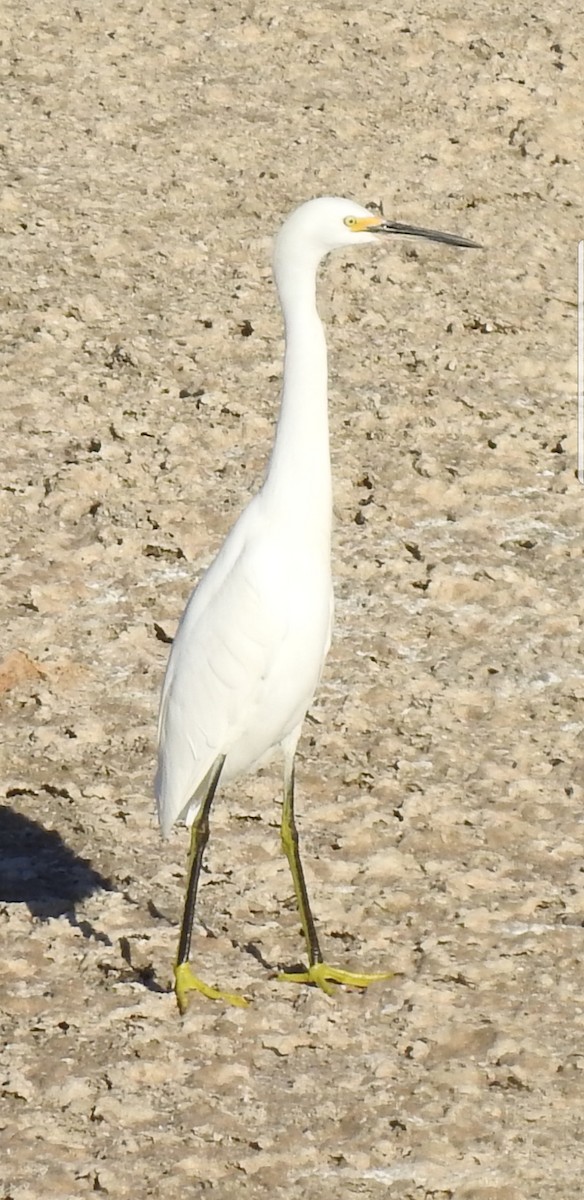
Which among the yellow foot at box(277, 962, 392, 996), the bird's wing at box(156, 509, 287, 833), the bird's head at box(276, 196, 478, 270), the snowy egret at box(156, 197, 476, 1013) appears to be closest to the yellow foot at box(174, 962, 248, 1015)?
the snowy egret at box(156, 197, 476, 1013)

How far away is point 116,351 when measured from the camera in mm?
7836

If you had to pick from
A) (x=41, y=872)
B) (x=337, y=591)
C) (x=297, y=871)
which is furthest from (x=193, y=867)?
(x=337, y=591)

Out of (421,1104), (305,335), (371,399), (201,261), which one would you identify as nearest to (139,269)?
(201,261)

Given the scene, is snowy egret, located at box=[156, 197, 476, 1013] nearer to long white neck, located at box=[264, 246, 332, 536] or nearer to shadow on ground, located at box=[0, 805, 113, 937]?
long white neck, located at box=[264, 246, 332, 536]

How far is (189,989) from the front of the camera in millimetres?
4531

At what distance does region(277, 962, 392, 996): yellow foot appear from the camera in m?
4.63

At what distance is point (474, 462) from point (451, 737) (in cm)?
179

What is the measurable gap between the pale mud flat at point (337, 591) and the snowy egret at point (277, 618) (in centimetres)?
37

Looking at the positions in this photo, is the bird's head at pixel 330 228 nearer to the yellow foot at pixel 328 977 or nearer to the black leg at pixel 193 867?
the black leg at pixel 193 867

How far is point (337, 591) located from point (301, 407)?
239cm

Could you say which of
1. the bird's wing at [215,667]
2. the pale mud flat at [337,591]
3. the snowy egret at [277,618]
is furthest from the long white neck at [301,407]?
the pale mud flat at [337,591]

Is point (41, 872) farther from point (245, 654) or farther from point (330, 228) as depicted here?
point (330, 228)

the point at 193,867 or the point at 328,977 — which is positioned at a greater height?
the point at 193,867

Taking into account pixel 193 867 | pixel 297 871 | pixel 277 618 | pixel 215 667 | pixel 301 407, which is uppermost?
pixel 301 407
